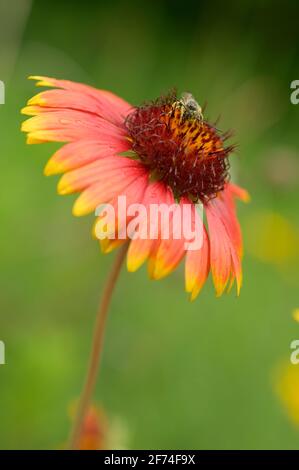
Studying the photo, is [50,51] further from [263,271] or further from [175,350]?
[175,350]

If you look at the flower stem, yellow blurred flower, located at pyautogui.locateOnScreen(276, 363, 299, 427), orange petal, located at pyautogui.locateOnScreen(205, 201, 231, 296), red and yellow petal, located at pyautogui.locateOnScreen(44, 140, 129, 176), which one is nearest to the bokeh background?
yellow blurred flower, located at pyautogui.locateOnScreen(276, 363, 299, 427)

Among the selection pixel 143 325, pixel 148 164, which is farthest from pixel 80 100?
pixel 143 325

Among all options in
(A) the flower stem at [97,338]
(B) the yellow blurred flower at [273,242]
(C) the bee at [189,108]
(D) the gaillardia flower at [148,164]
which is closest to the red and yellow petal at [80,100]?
(D) the gaillardia flower at [148,164]

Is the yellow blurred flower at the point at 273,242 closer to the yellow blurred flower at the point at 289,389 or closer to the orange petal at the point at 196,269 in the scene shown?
the yellow blurred flower at the point at 289,389

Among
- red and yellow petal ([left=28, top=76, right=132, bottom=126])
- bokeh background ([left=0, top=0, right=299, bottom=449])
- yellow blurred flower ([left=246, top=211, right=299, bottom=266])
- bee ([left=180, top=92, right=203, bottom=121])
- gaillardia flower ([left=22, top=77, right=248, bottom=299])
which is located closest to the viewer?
gaillardia flower ([left=22, top=77, right=248, bottom=299])

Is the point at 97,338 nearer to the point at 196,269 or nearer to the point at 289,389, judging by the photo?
the point at 196,269

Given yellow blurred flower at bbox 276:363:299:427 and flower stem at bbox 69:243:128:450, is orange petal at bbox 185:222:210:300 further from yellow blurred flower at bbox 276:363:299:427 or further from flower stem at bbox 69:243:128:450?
yellow blurred flower at bbox 276:363:299:427
